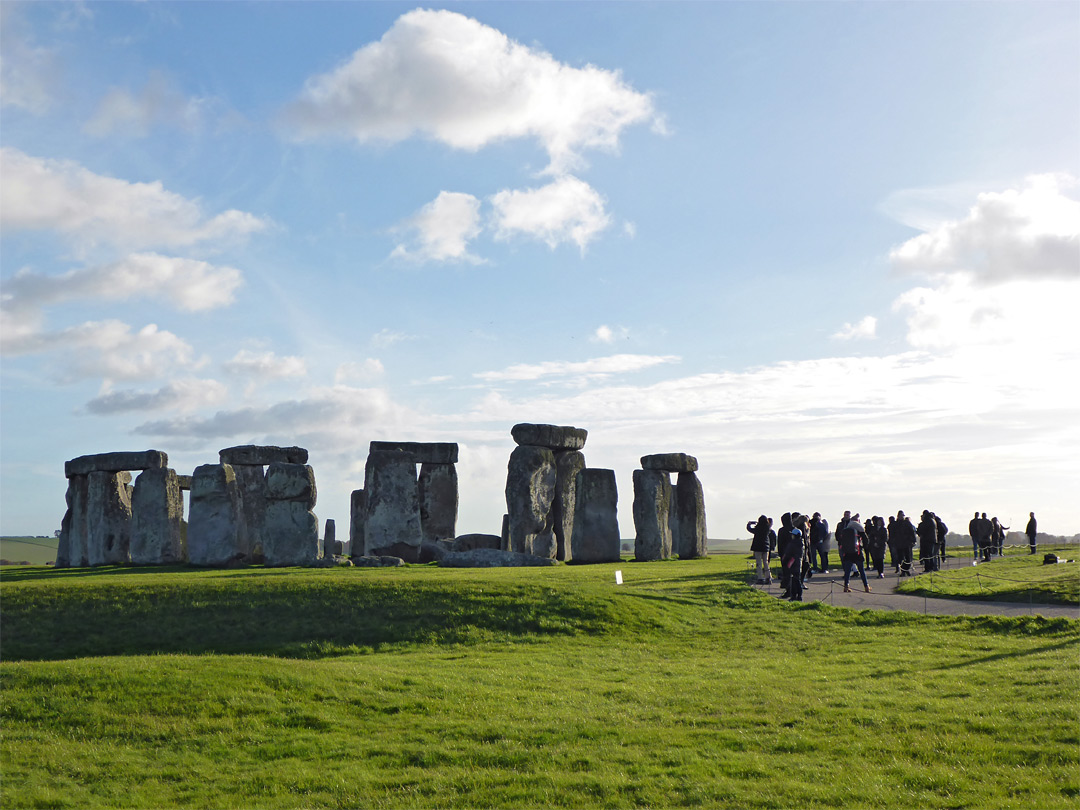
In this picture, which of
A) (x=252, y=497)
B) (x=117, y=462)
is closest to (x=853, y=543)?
(x=252, y=497)

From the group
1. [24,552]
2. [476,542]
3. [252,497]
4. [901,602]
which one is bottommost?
[24,552]

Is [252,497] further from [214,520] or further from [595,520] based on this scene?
[595,520]

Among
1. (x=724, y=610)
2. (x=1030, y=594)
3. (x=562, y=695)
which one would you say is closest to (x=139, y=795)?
(x=562, y=695)

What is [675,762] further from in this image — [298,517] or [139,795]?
[298,517]

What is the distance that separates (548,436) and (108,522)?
48.0 feet

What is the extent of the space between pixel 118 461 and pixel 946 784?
28510 millimetres

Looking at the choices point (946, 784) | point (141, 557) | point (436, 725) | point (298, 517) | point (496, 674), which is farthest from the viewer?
point (141, 557)

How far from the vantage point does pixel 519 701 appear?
12227mm

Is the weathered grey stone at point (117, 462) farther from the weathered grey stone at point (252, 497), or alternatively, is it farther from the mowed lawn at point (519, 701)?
the mowed lawn at point (519, 701)

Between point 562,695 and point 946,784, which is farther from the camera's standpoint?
point 562,695

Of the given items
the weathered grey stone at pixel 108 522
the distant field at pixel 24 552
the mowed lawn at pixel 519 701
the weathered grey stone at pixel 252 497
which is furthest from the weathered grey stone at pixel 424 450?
the distant field at pixel 24 552

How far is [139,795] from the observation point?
9.59m

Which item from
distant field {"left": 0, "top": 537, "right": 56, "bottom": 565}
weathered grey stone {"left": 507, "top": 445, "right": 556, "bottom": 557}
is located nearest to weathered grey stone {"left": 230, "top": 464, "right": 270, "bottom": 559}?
weathered grey stone {"left": 507, "top": 445, "right": 556, "bottom": 557}

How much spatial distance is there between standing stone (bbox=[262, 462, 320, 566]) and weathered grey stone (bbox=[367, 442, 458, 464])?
4.45 metres
